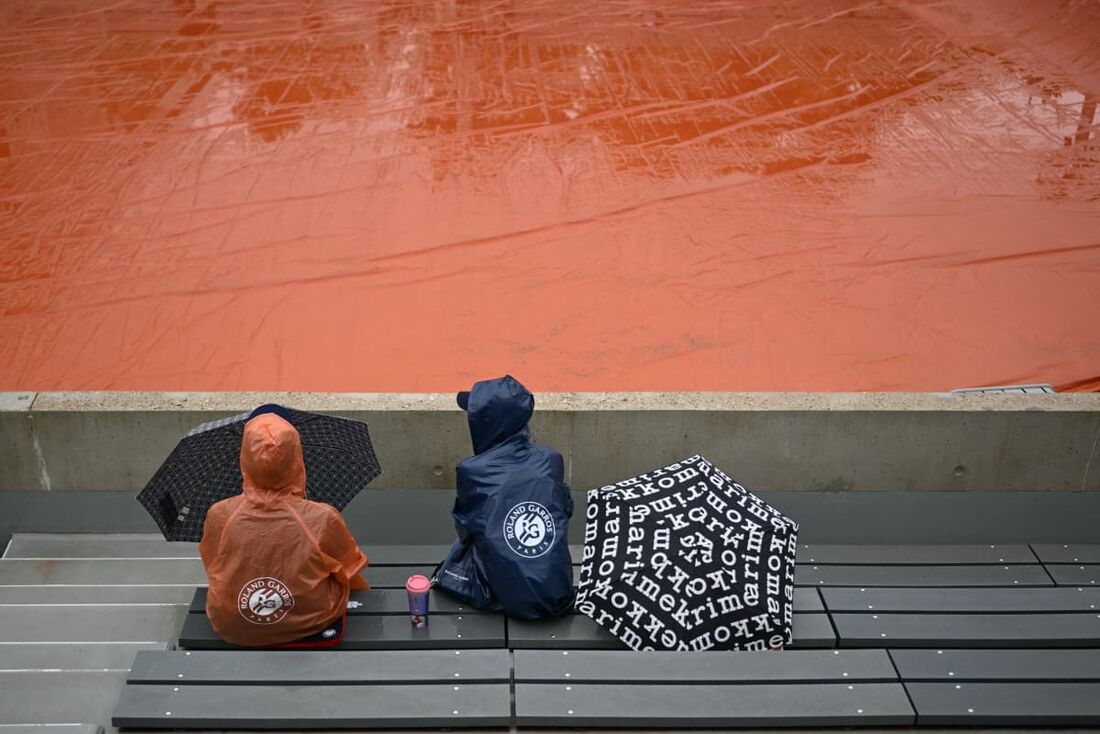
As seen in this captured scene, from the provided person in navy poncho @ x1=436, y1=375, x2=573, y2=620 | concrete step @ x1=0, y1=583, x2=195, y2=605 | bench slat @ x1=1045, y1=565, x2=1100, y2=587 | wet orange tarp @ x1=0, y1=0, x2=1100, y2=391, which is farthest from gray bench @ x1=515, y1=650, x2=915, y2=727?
wet orange tarp @ x1=0, y1=0, x2=1100, y2=391

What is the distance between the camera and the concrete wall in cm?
425

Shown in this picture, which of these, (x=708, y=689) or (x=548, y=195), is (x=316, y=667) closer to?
(x=708, y=689)

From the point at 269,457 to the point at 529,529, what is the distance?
852mm

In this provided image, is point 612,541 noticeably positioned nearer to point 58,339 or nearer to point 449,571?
point 449,571

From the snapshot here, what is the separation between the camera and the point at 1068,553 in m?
4.20

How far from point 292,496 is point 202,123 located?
656 centimetres

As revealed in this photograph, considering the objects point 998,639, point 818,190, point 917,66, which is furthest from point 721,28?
point 998,639

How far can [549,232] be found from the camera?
7.73 meters

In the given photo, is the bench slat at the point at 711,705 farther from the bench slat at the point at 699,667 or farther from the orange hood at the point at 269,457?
the orange hood at the point at 269,457

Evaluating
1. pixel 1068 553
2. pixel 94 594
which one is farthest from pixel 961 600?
pixel 94 594

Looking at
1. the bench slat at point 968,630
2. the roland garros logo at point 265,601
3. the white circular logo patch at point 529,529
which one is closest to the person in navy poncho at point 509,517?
the white circular logo patch at point 529,529

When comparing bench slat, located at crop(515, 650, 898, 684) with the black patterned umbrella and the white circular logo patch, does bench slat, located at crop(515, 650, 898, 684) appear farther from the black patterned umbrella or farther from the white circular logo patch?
the black patterned umbrella

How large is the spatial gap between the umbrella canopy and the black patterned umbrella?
0.87 metres

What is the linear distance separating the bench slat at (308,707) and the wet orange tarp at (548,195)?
3148mm
